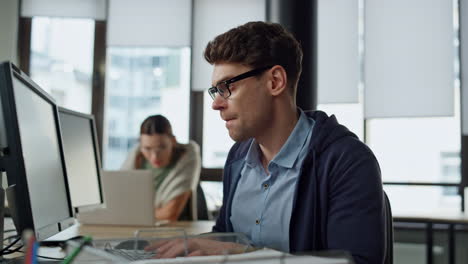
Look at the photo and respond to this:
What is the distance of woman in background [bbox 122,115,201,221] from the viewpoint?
2895mm

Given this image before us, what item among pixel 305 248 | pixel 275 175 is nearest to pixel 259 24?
pixel 275 175

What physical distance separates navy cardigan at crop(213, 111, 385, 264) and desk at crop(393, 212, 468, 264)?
2.35m

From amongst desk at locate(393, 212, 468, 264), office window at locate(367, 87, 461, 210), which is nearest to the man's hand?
desk at locate(393, 212, 468, 264)

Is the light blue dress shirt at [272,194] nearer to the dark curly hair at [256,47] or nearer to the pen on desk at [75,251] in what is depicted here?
the dark curly hair at [256,47]

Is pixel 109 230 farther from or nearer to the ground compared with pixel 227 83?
nearer to the ground

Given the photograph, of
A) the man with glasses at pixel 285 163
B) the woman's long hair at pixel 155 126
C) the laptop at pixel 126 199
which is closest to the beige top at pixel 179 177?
the woman's long hair at pixel 155 126

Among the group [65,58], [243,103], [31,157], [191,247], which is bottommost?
[191,247]

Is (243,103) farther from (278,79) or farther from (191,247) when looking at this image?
(191,247)

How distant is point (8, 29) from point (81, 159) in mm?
3760

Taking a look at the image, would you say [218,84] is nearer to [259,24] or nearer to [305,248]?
[259,24]

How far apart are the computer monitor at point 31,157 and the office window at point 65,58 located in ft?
12.2

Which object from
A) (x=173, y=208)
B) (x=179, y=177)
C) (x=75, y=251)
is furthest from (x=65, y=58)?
(x=75, y=251)

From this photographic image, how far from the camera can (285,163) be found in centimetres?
135

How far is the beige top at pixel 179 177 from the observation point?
113 inches
